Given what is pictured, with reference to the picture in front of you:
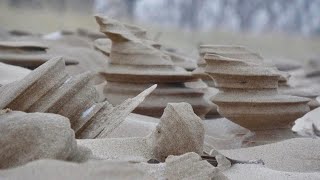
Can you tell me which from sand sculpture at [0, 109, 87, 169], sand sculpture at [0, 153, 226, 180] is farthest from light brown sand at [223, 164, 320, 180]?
sand sculpture at [0, 109, 87, 169]

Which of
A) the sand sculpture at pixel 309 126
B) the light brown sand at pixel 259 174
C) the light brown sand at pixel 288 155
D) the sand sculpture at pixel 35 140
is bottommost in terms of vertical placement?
the sand sculpture at pixel 309 126

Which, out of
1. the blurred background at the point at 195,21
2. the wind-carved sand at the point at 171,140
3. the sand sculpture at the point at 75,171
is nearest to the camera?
the sand sculpture at the point at 75,171

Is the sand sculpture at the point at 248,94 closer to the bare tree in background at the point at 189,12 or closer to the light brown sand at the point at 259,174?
the light brown sand at the point at 259,174

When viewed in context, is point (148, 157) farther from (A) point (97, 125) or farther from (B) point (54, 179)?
(B) point (54, 179)

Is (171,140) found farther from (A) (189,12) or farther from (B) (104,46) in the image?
(A) (189,12)

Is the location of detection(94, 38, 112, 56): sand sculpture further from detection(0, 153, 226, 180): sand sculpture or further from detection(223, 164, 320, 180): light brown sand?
detection(0, 153, 226, 180): sand sculpture

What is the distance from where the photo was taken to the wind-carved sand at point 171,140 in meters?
2.59

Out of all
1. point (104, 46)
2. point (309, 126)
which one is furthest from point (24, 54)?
point (309, 126)

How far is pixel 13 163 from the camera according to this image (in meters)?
2.07

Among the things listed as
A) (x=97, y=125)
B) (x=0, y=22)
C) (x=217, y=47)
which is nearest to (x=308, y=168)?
(x=97, y=125)

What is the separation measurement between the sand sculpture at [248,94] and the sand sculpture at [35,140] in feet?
5.42

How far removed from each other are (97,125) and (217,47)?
1.23 meters

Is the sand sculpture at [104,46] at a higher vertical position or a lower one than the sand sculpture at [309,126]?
higher

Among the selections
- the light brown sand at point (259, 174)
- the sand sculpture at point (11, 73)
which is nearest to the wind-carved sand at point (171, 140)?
the light brown sand at point (259, 174)
